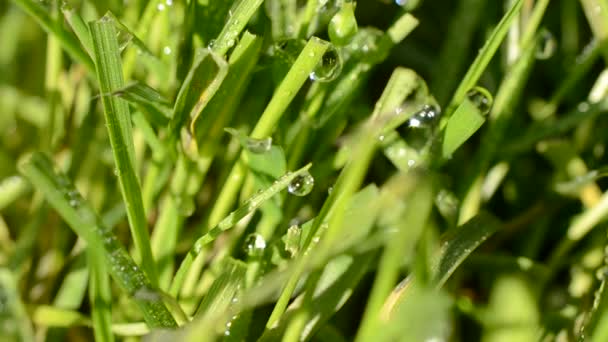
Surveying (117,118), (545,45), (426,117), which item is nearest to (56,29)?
(117,118)

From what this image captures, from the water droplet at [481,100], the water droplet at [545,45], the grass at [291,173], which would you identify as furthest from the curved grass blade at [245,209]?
the water droplet at [545,45]

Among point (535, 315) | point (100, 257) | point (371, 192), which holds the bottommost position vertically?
point (535, 315)

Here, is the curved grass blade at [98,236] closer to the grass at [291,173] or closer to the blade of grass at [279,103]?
the grass at [291,173]

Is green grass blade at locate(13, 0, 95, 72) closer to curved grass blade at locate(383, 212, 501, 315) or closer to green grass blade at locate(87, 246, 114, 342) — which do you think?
green grass blade at locate(87, 246, 114, 342)

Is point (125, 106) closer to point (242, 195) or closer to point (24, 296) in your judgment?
point (242, 195)

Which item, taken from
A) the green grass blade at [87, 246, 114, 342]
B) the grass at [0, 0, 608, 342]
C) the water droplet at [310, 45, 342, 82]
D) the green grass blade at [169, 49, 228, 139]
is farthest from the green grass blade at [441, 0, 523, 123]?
the green grass blade at [87, 246, 114, 342]

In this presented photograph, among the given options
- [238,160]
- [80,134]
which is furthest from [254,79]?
[80,134]

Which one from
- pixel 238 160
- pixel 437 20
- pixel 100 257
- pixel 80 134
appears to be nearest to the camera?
pixel 100 257

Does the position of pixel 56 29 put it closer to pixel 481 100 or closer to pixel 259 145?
pixel 259 145
